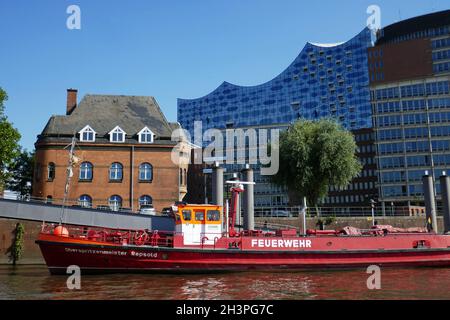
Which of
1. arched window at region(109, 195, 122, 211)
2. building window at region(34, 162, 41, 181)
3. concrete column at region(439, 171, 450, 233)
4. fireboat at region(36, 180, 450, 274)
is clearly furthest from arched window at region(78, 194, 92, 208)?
concrete column at region(439, 171, 450, 233)

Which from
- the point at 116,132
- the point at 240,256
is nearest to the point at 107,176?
the point at 116,132

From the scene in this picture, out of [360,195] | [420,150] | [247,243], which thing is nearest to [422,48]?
[420,150]

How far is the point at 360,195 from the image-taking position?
10100 centimetres

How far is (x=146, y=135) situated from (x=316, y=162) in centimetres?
1719

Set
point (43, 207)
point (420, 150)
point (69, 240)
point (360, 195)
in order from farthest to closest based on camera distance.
→ 1. point (360, 195)
2. point (420, 150)
3. point (43, 207)
4. point (69, 240)

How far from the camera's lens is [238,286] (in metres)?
18.5

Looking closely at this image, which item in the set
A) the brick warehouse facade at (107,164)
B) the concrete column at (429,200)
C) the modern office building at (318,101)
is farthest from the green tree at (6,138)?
the modern office building at (318,101)

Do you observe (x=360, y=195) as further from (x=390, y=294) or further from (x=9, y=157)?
(x=390, y=294)

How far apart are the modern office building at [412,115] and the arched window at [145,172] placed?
55.2m

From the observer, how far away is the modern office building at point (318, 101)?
10350 cm

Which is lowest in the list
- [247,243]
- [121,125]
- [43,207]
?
[247,243]

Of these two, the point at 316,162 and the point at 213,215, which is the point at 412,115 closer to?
the point at 316,162

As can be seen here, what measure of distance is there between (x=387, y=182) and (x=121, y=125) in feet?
188

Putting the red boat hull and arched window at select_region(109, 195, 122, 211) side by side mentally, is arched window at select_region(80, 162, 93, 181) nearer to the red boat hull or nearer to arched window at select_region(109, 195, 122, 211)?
arched window at select_region(109, 195, 122, 211)
